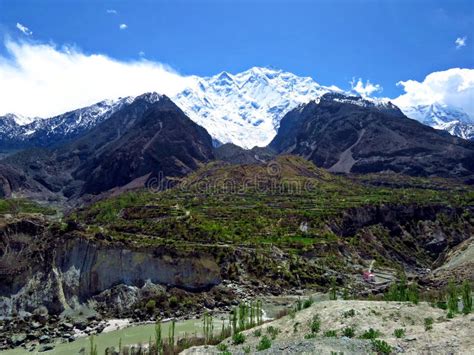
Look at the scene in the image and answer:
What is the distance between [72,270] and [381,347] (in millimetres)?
57894

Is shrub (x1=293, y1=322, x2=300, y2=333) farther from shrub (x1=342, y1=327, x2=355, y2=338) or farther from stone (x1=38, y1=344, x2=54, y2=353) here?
stone (x1=38, y1=344, x2=54, y2=353)

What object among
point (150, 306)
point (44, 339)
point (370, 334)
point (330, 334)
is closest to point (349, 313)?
point (330, 334)

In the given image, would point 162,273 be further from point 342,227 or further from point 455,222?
point 455,222

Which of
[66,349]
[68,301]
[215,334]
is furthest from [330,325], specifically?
[68,301]

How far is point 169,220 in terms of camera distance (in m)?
143

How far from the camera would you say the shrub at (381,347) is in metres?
46.4

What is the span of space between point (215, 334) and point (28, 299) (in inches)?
1335

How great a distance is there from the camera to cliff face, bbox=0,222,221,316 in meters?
84.2

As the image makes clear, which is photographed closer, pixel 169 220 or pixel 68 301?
pixel 68 301

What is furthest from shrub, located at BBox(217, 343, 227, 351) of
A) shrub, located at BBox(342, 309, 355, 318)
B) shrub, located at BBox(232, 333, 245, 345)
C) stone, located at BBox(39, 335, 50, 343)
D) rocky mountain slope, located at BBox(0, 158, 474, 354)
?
rocky mountain slope, located at BBox(0, 158, 474, 354)

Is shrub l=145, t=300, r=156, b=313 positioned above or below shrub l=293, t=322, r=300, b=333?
below

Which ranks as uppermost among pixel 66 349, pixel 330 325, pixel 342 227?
pixel 342 227

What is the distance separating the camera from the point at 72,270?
88375mm

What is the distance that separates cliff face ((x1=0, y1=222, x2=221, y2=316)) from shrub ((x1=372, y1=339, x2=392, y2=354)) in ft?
170
